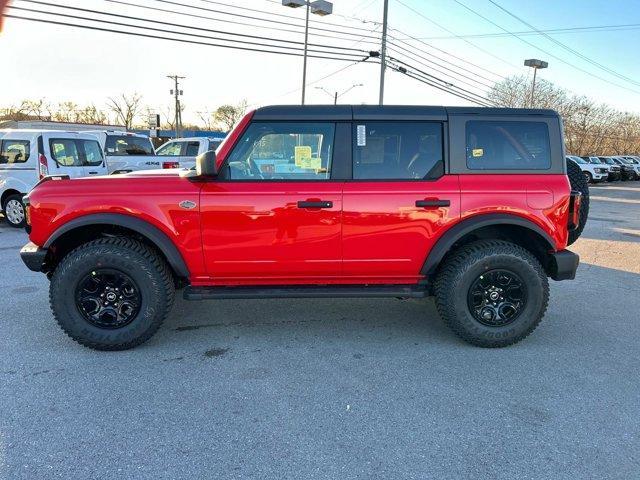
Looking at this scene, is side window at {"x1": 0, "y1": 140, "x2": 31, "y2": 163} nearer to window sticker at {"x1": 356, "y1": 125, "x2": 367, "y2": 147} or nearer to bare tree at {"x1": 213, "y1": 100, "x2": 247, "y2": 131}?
window sticker at {"x1": 356, "y1": 125, "x2": 367, "y2": 147}

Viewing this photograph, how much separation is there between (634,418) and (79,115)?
70.2 metres

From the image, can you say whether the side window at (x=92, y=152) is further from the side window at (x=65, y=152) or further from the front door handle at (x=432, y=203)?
the front door handle at (x=432, y=203)

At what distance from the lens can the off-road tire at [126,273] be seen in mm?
3646

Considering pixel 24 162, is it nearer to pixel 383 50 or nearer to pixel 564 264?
pixel 564 264

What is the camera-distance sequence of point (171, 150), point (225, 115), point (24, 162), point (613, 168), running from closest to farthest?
point (24, 162) → point (171, 150) → point (613, 168) → point (225, 115)

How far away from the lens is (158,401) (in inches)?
119

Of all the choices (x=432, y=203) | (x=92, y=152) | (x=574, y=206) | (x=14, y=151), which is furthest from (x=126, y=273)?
(x=92, y=152)

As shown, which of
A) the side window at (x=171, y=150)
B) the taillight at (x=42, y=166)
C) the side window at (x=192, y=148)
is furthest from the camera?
the side window at (x=171, y=150)

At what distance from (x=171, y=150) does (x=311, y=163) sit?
35.5ft

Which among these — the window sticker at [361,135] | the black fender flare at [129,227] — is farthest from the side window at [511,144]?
the black fender flare at [129,227]

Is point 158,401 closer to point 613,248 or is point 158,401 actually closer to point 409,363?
point 409,363

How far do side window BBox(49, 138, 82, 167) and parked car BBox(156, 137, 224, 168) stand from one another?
2.84m

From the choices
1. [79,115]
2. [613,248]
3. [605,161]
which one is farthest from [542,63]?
[79,115]

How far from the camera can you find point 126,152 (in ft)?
42.5
